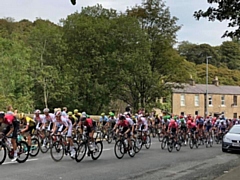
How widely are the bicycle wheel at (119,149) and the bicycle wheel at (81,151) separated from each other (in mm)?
1680

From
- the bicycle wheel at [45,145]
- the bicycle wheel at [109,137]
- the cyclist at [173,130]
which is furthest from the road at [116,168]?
the bicycle wheel at [109,137]

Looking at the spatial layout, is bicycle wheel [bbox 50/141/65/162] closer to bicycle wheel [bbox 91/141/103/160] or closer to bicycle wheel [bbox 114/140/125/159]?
bicycle wheel [bbox 91/141/103/160]

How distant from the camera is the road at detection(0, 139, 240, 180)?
11.8m

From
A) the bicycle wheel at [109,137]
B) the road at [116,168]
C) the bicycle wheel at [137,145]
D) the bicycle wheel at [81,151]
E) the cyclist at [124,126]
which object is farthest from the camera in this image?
the bicycle wheel at [109,137]

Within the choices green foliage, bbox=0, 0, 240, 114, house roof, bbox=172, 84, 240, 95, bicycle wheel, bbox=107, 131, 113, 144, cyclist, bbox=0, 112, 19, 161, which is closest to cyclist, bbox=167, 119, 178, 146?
bicycle wheel, bbox=107, 131, 113, 144

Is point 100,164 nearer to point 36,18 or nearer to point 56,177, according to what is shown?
point 56,177

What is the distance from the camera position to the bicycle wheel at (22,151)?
558 inches

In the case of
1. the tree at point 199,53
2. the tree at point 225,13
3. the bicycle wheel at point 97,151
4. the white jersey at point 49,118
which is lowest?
the bicycle wheel at point 97,151

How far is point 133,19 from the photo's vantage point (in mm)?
46438

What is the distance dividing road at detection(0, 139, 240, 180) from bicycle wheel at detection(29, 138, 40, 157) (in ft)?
0.67

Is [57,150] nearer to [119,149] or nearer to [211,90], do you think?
[119,149]

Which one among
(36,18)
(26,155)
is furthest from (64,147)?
(36,18)

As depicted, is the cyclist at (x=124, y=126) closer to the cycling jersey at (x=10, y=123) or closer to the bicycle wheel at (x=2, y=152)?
the cycling jersey at (x=10, y=123)

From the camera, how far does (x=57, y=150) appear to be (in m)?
14.9
